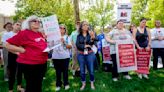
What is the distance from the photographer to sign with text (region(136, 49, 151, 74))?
10.6m

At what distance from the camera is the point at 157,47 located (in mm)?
12086

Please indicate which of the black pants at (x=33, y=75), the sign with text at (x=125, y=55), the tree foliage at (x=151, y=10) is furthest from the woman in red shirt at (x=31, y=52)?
the tree foliage at (x=151, y=10)

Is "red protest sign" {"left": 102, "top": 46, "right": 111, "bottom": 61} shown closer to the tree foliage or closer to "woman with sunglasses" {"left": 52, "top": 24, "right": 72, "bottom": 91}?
"woman with sunglasses" {"left": 52, "top": 24, "right": 72, "bottom": 91}

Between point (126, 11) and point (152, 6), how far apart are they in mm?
25105

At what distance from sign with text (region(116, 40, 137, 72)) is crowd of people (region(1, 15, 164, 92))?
11cm

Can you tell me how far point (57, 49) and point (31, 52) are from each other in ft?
9.28

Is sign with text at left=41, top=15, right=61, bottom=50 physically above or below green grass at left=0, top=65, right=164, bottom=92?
above

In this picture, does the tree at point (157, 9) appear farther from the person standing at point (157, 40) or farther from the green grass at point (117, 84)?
the green grass at point (117, 84)

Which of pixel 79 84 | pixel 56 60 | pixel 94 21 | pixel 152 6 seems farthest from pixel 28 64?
pixel 94 21

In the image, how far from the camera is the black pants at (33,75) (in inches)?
255

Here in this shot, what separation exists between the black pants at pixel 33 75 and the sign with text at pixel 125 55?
381 centimetres

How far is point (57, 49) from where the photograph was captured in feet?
30.4

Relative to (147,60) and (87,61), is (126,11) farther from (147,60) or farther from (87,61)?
(87,61)

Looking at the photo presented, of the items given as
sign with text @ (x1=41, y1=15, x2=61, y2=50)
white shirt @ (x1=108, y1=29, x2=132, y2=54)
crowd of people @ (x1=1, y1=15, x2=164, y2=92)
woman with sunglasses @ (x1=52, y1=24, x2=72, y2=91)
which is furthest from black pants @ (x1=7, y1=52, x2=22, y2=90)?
white shirt @ (x1=108, y1=29, x2=132, y2=54)
